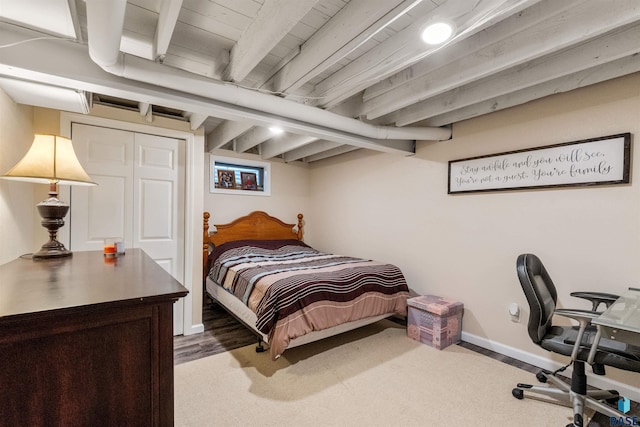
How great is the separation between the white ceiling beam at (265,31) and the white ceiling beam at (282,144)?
1.45m

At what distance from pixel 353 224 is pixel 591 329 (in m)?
2.77

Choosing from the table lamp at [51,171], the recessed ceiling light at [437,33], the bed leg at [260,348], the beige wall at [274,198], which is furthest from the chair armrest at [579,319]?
the beige wall at [274,198]

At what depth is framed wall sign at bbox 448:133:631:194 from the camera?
6.95ft

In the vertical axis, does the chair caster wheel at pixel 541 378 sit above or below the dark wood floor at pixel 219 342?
above

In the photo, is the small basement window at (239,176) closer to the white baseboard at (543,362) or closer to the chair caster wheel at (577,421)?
the white baseboard at (543,362)

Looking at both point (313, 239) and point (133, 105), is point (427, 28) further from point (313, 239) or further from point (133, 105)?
point (313, 239)

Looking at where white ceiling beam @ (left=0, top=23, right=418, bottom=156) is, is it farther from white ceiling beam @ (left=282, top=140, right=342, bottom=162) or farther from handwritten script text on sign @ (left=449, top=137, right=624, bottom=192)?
handwritten script text on sign @ (left=449, top=137, right=624, bottom=192)

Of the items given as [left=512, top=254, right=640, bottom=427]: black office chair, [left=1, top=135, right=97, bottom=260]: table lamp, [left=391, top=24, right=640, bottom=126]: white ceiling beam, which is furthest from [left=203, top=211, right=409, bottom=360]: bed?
[left=391, top=24, right=640, bottom=126]: white ceiling beam

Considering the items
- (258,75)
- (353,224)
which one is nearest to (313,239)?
(353,224)

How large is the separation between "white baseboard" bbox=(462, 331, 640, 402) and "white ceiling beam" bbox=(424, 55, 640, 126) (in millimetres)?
2173

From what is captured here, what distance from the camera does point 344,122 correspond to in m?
2.58

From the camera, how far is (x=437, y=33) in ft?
4.66

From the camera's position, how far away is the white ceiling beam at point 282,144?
3458 millimetres

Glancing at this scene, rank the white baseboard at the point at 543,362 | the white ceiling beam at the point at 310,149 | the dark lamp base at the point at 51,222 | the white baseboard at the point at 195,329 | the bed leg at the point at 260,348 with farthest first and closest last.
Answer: the white ceiling beam at the point at 310,149, the white baseboard at the point at 195,329, the bed leg at the point at 260,348, the white baseboard at the point at 543,362, the dark lamp base at the point at 51,222
